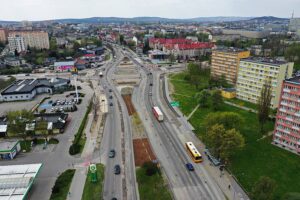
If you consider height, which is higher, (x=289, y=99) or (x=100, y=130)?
(x=289, y=99)

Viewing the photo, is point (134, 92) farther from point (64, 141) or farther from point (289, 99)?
point (289, 99)

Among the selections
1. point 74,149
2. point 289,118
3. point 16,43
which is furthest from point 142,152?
point 16,43

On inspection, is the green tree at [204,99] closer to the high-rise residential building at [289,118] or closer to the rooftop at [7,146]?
the high-rise residential building at [289,118]

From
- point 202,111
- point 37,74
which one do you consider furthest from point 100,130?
point 37,74

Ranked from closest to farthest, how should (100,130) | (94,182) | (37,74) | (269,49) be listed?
(94,182) < (100,130) < (37,74) < (269,49)

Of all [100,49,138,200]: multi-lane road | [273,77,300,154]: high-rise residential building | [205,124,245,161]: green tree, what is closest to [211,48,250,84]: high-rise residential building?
[100,49,138,200]: multi-lane road

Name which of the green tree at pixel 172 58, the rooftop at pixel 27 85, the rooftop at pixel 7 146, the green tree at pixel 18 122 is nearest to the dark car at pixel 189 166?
the rooftop at pixel 7 146

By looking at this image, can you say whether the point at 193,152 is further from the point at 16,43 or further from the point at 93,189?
the point at 16,43

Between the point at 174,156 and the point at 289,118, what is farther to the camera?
the point at 289,118
